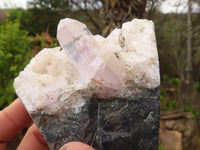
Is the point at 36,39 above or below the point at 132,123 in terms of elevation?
below

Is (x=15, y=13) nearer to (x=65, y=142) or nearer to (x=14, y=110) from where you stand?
(x=14, y=110)

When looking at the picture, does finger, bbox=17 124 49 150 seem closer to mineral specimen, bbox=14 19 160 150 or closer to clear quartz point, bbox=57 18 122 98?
mineral specimen, bbox=14 19 160 150

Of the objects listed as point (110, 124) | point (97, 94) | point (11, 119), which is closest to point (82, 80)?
point (97, 94)

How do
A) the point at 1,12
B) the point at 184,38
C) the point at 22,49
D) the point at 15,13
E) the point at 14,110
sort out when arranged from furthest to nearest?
the point at 184,38, the point at 15,13, the point at 1,12, the point at 22,49, the point at 14,110

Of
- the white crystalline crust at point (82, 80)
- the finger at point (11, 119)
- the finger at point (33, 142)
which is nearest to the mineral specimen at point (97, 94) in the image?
the white crystalline crust at point (82, 80)

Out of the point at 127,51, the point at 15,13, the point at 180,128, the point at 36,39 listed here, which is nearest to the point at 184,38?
the point at 180,128

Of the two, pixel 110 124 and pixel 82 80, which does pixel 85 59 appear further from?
pixel 110 124
